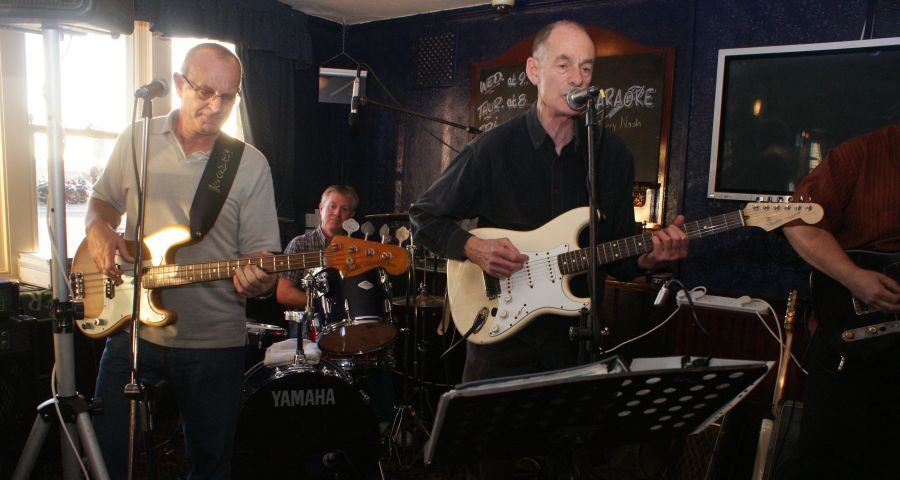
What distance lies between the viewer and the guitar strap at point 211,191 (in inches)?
86.7

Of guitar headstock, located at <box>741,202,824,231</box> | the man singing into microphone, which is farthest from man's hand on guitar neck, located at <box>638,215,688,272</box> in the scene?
guitar headstock, located at <box>741,202,824,231</box>

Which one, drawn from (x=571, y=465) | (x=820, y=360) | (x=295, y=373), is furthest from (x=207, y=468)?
(x=820, y=360)

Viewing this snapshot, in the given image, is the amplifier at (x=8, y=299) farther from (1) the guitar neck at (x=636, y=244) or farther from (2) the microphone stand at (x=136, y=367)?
(1) the guitar neck at (x=636, y=244)

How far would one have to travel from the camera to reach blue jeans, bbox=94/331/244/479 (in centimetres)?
217

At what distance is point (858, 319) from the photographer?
2314 millimetres

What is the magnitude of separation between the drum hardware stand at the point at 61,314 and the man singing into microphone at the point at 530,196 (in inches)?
45.9

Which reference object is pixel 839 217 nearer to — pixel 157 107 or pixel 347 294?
pixel 347 294

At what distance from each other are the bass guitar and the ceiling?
151 inches

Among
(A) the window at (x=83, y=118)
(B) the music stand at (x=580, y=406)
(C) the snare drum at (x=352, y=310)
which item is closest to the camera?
(B) the music stand at (x=580, y=406)

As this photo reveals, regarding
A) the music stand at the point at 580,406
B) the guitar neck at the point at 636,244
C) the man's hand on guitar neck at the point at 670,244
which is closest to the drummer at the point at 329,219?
the guitar neck at the point at 636,244

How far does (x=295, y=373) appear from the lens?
121 inches

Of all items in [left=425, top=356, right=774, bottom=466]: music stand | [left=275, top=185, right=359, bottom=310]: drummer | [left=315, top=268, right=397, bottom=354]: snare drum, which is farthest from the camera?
[left=275, top=185, right=359, bottom=310]: drummer

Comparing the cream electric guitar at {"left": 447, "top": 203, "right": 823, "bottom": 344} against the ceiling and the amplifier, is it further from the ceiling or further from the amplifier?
the ceiling

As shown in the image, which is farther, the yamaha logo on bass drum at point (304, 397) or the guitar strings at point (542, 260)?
the yamaha logo on bass drum at point (304, 397)
